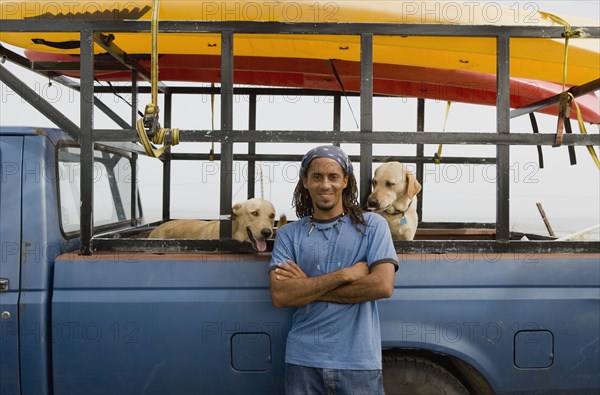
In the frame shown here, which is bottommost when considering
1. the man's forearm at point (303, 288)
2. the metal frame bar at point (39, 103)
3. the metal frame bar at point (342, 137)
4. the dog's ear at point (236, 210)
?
the man's forearm at point (303, 288)

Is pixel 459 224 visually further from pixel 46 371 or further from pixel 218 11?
pixel 46 371

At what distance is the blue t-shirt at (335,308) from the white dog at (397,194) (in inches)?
33.2

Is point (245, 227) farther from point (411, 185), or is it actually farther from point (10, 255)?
point (10, 255)

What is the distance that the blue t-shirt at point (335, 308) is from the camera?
7.86ft

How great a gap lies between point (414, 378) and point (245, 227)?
123 centimetres

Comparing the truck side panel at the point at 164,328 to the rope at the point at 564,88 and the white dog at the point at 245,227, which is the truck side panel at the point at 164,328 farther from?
the rope at the point at 564,88

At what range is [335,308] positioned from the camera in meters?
2.44

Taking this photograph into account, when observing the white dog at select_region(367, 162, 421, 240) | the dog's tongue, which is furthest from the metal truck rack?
the white dog at select_region(367, 162, 421, 240)

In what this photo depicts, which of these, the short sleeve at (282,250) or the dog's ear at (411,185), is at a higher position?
the dog's ear at (411,185)

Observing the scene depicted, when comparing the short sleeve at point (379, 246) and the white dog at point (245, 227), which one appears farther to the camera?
the white dog at point (245, 227)

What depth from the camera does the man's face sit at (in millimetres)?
2559

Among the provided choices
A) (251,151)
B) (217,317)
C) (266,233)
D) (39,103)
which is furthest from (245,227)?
(251,151)

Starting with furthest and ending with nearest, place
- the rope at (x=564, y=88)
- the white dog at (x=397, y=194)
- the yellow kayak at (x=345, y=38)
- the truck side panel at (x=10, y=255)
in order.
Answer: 1. the white dog at (x=397, y=194)
2. the yellow kayak at (x=345, y=38)
3. the rope at (x=564, y=88)
4. the truck side panel at (x=10, y=255)

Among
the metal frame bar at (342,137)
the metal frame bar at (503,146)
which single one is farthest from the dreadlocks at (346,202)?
the metal frame bar at (503,146)
